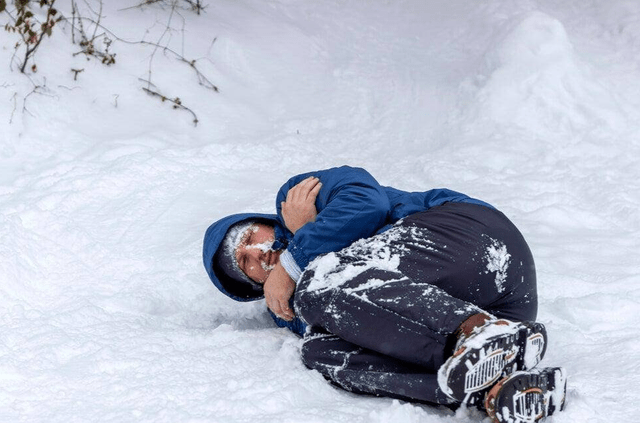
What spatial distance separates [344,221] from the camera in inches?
93.7

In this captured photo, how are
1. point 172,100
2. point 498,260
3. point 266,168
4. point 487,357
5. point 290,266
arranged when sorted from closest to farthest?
point 487,357 → point 498,260 → point 290,266 → point 266,168 → point 172,100

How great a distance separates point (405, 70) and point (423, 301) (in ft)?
10.9

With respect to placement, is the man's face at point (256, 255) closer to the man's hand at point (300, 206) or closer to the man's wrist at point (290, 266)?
the man's hand at point (300, 206)

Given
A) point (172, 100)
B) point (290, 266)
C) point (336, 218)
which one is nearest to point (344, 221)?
point (336, 218)

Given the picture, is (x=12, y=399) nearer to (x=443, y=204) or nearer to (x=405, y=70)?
(x=443, y=204)

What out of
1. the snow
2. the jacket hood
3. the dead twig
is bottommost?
the dead twig

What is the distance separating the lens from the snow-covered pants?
2023 millimetres

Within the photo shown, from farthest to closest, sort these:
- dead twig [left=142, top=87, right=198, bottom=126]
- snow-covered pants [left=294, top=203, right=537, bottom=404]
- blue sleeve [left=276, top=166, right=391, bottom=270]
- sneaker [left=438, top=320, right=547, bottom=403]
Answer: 1. dead twig [left=142, top=87, right=198, bottom=126]
2. blue sleeve [left=276, top=166, right=391, bottom=270]
3. snow-covered pants [left=294, top=203, right=537, bottom=404]
4. sneaker [left=438, top=320, right=547, bottom=403]

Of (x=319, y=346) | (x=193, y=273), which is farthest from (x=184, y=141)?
(x=319, y=346)

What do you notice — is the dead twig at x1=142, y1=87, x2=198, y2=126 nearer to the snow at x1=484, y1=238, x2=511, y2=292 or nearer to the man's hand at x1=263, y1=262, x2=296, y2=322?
the man's hand at x1=263, y1=262, x2=296, y2=322

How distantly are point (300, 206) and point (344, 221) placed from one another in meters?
0.25

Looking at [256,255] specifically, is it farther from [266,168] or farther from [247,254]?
[266,168]

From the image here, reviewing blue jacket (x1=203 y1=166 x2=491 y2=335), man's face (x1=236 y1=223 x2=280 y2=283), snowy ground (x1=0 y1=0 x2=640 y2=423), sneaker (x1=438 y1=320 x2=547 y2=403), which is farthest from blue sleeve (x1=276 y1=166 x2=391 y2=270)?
sneaker (x1=438 y1=320 x2=547 y2=403)

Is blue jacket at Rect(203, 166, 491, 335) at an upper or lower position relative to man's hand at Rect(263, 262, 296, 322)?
upper
